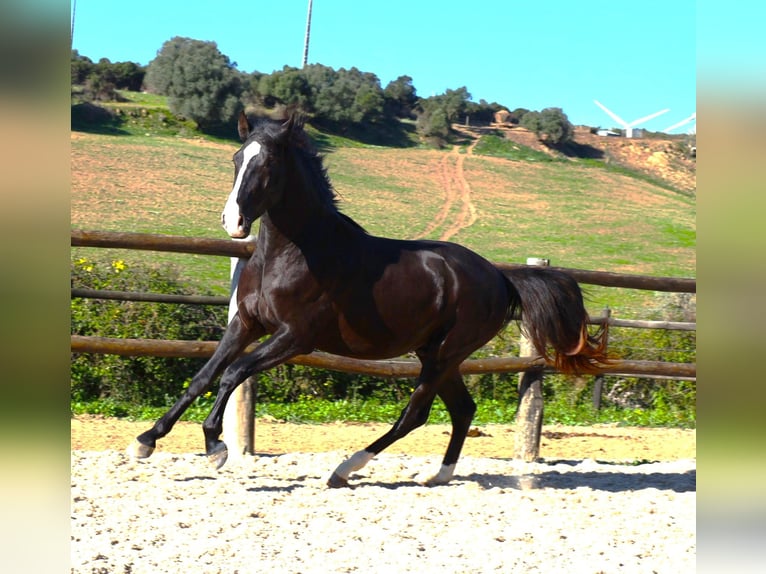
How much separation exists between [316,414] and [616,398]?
338 cm

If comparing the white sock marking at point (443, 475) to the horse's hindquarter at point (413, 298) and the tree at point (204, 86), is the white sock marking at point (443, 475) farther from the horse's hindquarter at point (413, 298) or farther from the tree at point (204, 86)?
the tree at point (204, 86)

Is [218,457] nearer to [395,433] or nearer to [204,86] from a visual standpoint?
[395,433]

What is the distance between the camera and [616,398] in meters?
9.30

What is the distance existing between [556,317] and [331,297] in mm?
1557

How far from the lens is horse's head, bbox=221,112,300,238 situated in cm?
413

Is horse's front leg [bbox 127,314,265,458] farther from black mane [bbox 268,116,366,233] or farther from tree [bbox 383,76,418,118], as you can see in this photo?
tree [bbox 383,76,418,118]

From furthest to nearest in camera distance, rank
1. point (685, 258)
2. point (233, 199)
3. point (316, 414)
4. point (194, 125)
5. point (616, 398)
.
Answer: point (194, 125)
point (685, 258)
point (616, 398)
point (316, 414)
point (233, 199)

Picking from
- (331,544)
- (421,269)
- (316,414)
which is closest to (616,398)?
(316,414)

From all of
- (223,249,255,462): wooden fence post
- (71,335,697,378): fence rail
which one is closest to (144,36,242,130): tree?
(71,335,697,378): fence rail

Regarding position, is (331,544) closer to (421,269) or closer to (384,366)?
(421,269)

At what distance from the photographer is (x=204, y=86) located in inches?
1834

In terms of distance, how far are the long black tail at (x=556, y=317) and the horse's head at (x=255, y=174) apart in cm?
180

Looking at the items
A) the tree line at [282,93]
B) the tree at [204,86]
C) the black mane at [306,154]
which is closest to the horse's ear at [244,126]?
the black mane at [306,154]

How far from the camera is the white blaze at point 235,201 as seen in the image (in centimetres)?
405
